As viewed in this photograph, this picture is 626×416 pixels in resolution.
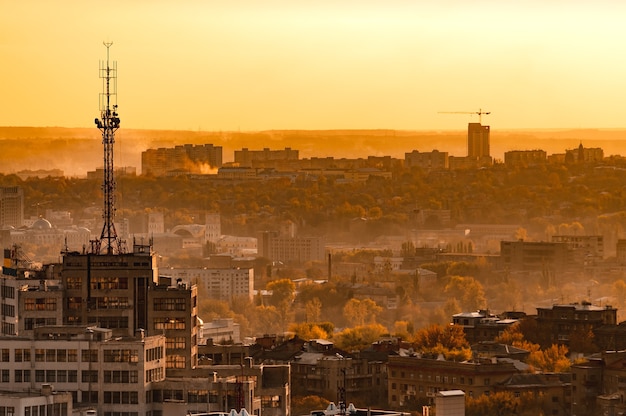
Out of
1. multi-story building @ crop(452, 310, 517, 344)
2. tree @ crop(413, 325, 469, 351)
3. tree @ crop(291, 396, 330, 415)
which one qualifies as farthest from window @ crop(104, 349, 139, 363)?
multi-story building @ crop(452, 310, 517, 344)

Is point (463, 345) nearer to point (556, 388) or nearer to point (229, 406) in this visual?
point (556, 388)

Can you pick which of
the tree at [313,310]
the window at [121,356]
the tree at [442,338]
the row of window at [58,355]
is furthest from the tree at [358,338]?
the row of window at [58,355]

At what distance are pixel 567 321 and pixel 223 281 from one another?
56750 mm

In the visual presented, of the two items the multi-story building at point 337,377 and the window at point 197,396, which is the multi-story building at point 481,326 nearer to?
the multi-story building at point 337,377

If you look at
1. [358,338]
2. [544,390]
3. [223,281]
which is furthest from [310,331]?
[223,281]

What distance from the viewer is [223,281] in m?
175

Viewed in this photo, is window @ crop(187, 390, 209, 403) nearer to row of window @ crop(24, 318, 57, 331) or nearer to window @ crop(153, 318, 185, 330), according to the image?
window @ crop(153, 318, 185, 330)

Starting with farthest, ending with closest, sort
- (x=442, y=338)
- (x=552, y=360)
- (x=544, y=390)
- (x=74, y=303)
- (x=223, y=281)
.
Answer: (x=223, y=281)
(x=442, y=338)
(x=552, y=360)
(x=544, y=390)
(x=74, y=303)

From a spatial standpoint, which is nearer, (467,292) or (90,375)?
(90,375)

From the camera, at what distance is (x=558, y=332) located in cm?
11938

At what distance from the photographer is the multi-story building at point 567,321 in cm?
A: 11831

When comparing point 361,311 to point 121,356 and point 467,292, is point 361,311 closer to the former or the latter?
point 467,292

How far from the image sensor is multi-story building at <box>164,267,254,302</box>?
16962cm

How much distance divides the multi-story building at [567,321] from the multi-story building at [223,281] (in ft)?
154
